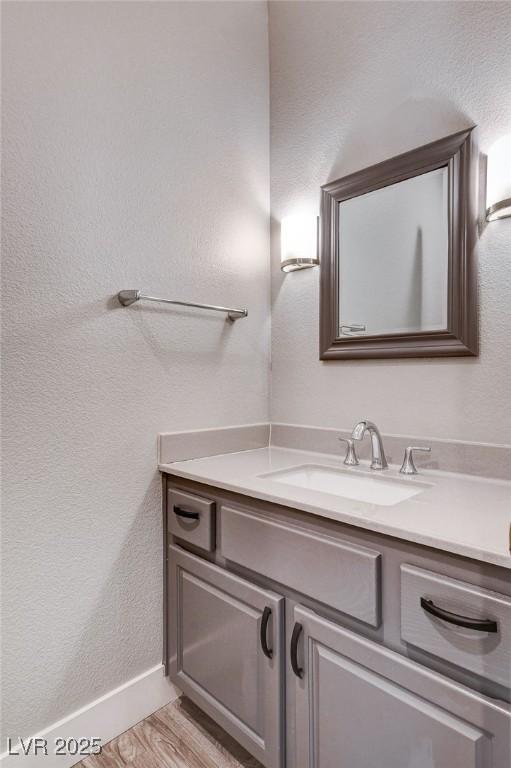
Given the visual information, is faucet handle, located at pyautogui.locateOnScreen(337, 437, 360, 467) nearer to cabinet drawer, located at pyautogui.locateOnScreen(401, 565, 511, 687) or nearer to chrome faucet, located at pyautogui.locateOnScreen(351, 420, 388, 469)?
chrome faucet, located at pyautogui.locateOnScreen(351, 420, 388, 469)

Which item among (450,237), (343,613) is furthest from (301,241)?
(343,613)

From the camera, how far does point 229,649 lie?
123cm

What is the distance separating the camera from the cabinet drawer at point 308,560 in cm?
89

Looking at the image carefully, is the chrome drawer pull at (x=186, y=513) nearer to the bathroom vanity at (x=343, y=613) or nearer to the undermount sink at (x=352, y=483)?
the bathroom vanity at (x=343, y=613)

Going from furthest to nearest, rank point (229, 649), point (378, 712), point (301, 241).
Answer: point (301, 241)
point (229, 649)
point (378, 712)

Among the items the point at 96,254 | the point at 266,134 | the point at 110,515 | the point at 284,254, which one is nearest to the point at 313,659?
the point at 110,515

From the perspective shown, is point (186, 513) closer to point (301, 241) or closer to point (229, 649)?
point (229, 649)

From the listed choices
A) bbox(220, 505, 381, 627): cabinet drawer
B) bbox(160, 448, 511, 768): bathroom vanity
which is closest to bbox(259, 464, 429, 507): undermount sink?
bbox(160, 448, 511, 768): bathroom vanity

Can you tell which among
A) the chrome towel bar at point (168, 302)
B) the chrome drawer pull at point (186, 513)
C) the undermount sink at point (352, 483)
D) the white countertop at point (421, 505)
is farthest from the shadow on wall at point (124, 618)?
the chrome towel bar at point (168, 302)

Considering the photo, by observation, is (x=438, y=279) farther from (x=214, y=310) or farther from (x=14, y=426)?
(x=14, y=426)

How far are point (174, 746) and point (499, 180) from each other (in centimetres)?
192

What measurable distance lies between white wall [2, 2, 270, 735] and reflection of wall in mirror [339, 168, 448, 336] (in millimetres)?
476

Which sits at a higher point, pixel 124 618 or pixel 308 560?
pixel 308 560

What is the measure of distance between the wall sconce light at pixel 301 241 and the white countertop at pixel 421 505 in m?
0.79
